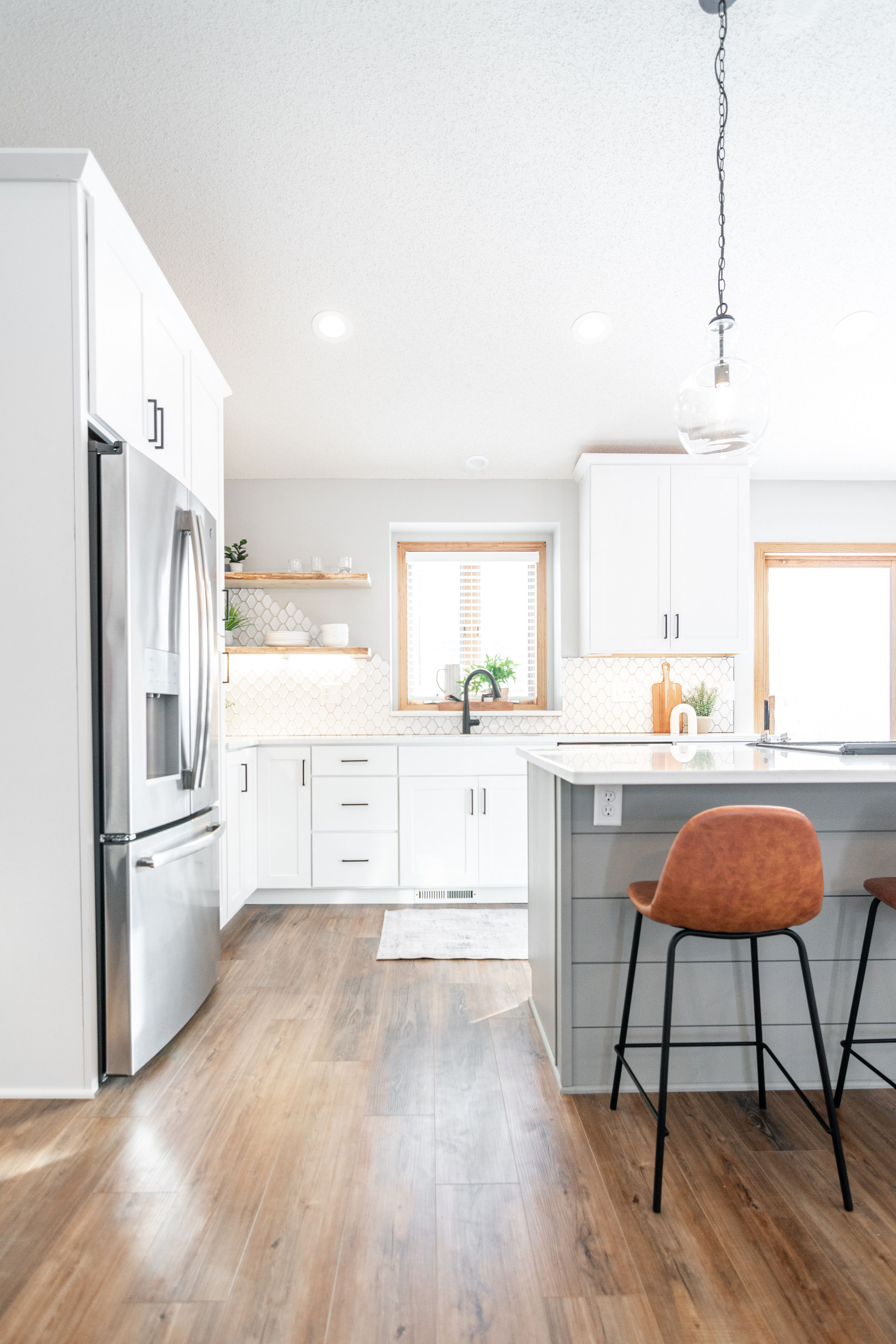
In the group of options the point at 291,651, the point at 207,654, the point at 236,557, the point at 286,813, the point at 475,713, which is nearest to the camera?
the point at 207,654

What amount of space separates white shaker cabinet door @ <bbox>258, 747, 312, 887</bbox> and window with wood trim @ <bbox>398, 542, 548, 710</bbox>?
101 cm

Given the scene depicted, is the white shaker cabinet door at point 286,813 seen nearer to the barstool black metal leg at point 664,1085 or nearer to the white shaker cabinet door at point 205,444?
the white shaker cabinet door at point 205,444

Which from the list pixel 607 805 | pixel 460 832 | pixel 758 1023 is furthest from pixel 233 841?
pixel 758 1023

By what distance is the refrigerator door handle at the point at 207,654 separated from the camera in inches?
105

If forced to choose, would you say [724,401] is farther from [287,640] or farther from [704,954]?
[287,640]

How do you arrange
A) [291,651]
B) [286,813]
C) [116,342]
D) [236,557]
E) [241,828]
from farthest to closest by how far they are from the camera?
[236,557]
[291,651]
[286,813]
[241,828]
[116,342]

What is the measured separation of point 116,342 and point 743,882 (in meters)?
2.19

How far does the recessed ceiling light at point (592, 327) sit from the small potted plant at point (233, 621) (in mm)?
2404

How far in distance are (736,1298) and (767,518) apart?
4.37 metres

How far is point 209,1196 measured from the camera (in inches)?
67.3

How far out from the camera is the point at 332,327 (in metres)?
3.70

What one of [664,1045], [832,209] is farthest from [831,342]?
[664,1045]

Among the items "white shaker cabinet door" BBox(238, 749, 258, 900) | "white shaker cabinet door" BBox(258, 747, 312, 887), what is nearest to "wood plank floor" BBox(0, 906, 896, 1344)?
"white shaker cabinet door" BBox(238, 749, 258, 900)

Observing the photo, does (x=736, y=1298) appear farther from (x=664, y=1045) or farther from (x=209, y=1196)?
(x=209, y=1196)
